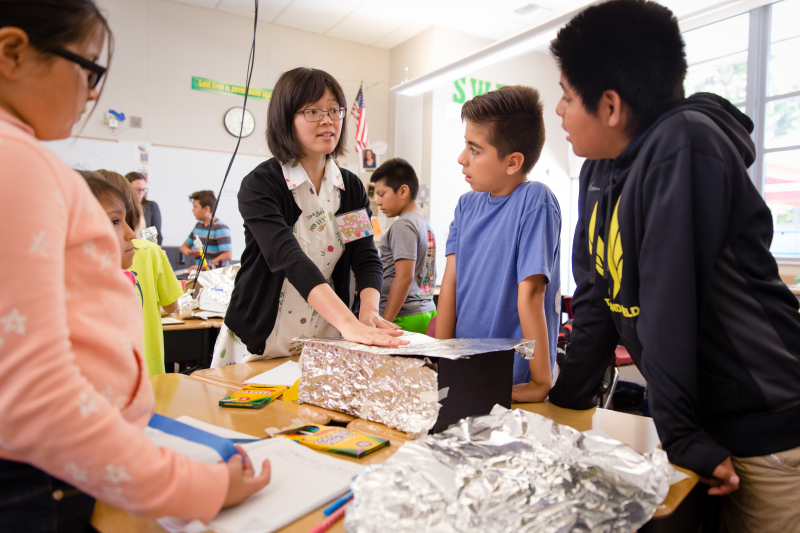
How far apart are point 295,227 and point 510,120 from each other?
2.11 feet

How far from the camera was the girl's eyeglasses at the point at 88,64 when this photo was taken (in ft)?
1.61

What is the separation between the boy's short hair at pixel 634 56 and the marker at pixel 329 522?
77 cm

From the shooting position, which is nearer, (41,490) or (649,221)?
(41,490)

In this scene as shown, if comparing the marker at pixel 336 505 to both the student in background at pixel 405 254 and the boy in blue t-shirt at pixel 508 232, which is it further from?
the student in background at pixel 405 254

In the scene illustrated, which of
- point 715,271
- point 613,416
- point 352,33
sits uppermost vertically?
point 352,33

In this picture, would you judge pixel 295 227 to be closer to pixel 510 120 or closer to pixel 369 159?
pixel 510 120

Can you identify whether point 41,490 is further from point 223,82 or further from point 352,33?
point 352,33

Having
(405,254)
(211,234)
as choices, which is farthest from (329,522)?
(211,234)

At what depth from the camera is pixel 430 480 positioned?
1.86ft

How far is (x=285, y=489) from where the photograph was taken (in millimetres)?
643

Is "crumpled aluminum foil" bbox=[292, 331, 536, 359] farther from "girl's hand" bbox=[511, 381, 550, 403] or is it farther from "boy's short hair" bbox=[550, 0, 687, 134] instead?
"boy's short hair" bbox=[550, 0, 687, 134]

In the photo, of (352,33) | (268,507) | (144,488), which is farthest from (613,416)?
(352,33)

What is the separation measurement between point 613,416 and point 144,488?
890 mm

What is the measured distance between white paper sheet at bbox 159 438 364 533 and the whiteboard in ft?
15.8
